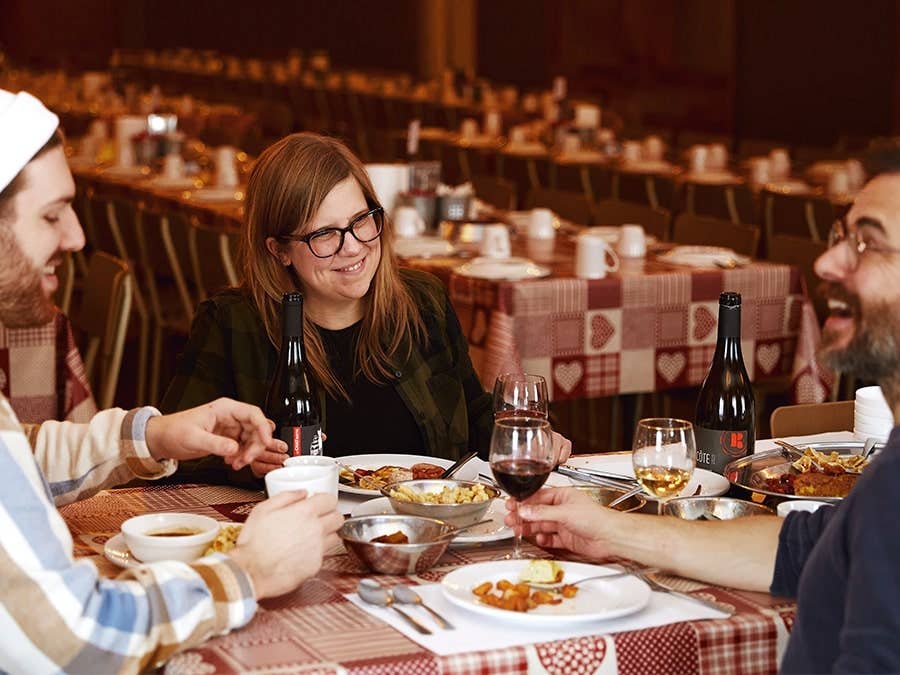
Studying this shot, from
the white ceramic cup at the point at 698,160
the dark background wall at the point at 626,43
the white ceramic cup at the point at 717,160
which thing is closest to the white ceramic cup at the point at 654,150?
the white ceramic cup at the point at 717,160

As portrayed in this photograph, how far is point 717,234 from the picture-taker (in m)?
5.27

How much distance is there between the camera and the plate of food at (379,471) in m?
2.32

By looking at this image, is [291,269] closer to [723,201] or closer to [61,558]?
[61,558]

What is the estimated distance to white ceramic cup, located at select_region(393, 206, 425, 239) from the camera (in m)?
5.24

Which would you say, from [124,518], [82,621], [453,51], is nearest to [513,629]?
[82,621]

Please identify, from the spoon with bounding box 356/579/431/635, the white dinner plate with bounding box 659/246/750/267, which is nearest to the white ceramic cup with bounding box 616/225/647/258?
the white dinner plate with bounding box 659/246/750/267

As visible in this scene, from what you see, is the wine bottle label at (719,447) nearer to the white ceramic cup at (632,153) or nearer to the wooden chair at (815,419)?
the wooden chair at (815,419)

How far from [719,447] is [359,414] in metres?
0.70

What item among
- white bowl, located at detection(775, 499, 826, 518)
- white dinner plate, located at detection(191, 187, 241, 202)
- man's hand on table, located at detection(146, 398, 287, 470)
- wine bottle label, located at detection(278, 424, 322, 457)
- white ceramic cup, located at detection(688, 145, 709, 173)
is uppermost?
white ceramic cup, located at detection(688, 145, 709, 173)

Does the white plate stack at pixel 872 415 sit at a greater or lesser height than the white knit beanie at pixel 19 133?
lesser

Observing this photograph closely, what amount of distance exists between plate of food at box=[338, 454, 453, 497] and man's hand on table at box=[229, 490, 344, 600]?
391 mm

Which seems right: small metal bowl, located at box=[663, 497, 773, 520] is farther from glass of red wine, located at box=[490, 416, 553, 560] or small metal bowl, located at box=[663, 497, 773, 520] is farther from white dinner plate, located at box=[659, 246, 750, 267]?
white dinner plate, located at box=[659, 246, 750, 267]

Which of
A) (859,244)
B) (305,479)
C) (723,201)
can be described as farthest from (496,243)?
(859,244)

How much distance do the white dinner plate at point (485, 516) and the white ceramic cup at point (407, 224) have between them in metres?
3.01
